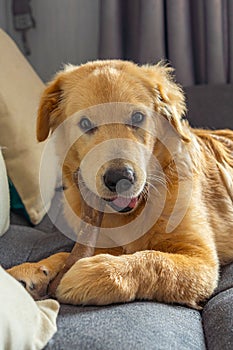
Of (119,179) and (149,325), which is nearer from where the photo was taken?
(149,325)

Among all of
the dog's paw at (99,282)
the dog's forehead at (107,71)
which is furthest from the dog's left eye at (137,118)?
the dog's paw at (99,282)

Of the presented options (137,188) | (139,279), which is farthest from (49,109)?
(139,279)

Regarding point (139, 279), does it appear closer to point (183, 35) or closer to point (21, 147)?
point (21, 147)

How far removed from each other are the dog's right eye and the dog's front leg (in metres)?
0.34

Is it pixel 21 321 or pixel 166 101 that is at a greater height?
pixel 166 101

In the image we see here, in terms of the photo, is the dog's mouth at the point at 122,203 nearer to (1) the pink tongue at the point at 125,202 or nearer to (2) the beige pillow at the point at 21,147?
(1) the pink tongue at the point at 125,202

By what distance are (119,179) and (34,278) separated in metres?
0.29

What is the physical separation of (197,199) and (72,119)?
1.24ft

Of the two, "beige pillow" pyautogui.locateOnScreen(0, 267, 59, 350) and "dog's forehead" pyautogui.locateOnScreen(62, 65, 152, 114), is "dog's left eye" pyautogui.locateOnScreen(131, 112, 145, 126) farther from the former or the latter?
"beige pillow" pyautogui.locateOnScreen(0, 267, 59, 350)

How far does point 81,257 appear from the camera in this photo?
4.57 feet

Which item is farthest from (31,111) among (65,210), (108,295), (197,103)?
(108,295)

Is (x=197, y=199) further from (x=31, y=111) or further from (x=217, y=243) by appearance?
(x=31, y=111)

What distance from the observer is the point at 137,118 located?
1.47 m

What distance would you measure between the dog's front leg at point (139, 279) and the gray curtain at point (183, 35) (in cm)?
136
